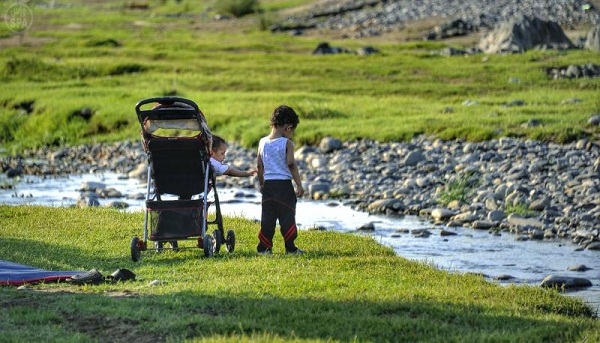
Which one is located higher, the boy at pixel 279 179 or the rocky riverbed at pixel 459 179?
the boy at pixel 279 179

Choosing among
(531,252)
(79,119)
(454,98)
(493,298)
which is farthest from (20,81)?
(493,298)

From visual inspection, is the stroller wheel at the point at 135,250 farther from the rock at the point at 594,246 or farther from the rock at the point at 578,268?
the rock at the point at 594,246

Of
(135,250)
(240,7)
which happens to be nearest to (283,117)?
(135,250)

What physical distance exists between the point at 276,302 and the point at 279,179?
3.50m

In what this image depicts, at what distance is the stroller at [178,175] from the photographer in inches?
492

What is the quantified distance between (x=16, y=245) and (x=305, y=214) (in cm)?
718

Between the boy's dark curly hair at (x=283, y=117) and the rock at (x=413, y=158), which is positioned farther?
the rock at (x=413, y=158)

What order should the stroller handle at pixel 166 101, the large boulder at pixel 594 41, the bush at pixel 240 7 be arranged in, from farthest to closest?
the bush at pixel 240 7, the large boulder at pixel 594 41, the stroller handle at pixel 166 101

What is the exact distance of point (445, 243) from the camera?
16.6 m

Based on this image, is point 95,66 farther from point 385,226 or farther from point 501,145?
point 385,226

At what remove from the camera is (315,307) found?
933 cm

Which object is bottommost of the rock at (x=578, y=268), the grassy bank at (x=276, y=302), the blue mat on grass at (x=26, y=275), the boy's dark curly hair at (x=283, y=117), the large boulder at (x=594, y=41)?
the rock at (x=578, y=268)

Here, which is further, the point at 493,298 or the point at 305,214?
the point at 305,214

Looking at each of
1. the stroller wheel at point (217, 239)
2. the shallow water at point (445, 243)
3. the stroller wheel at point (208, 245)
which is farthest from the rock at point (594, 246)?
the stroller wheel at point (208, 245)
